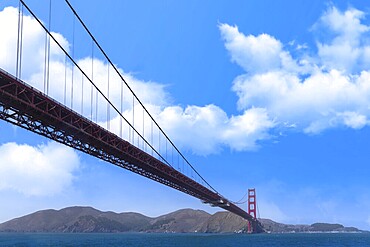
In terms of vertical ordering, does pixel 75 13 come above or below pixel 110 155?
above

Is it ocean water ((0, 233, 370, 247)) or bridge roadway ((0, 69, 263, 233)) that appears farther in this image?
ocean water ((0, 233, 370, 247))

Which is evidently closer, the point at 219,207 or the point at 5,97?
the point at 5,97

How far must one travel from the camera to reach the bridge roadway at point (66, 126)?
94.8ft

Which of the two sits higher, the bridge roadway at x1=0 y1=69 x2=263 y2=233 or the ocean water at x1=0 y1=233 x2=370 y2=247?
the bridge roadway at x1=0 y1=69 x2=263 y2=233

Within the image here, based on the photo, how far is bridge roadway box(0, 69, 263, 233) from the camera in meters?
28.9

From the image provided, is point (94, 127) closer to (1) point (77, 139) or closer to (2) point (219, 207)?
(1) point (77, 139)

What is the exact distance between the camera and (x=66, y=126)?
3494cm

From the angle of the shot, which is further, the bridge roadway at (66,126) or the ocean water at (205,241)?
the ocean water at (205,241)

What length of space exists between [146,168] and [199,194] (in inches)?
1300

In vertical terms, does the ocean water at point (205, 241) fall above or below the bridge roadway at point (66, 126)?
below

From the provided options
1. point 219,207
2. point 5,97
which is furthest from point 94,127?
point 219,207

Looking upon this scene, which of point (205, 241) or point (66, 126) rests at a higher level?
point (66, 126)

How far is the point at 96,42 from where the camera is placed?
41.5m

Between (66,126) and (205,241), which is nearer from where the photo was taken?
(66,126)
